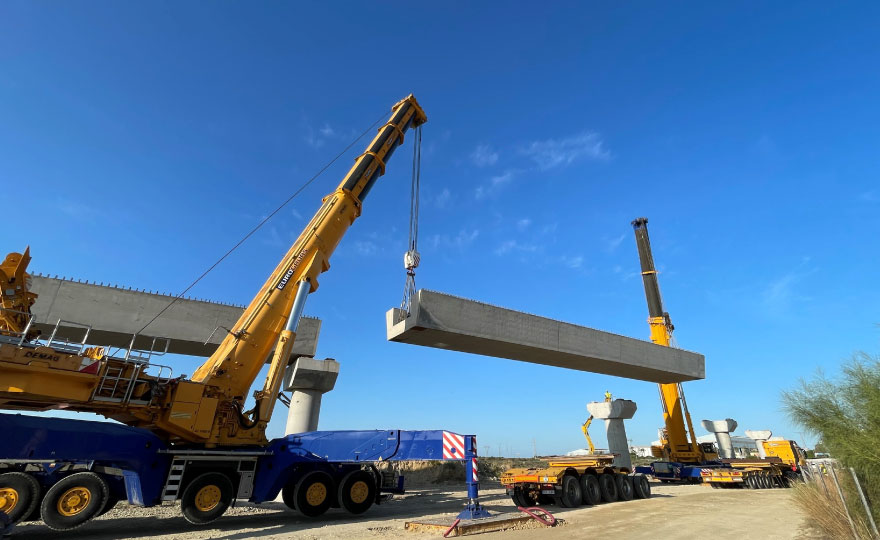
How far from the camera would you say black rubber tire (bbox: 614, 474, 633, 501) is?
15.9 m

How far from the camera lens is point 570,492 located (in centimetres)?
1401

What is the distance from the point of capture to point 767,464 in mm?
21609

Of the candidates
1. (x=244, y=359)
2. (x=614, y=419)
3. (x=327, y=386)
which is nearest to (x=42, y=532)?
(x=244, y=359)

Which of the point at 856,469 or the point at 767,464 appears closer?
the point at 856,469

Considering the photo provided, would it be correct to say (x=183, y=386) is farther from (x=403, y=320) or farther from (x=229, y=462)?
(x=403, y=320)

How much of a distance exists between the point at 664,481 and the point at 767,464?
5655mm

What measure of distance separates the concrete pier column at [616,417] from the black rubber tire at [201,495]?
18237 mm

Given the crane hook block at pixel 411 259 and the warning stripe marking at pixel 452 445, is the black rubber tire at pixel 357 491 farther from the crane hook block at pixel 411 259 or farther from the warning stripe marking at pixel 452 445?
the crane hook block at pixel 411 259

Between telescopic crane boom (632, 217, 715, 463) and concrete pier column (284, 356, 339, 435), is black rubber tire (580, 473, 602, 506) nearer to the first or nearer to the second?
concrete pier column (284, 356, 339, 435)

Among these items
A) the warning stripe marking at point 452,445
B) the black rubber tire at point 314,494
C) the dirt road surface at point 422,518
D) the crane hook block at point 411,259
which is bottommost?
the dirt road surface at point 422,518

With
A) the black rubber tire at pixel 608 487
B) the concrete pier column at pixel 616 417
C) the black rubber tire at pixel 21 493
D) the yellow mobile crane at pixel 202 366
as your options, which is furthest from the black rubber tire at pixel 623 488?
the black rubber tire at pixel 21 493

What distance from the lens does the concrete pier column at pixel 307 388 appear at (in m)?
16.7

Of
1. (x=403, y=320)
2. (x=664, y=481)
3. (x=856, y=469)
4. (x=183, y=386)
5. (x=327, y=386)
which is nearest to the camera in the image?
(x=856, y=469)

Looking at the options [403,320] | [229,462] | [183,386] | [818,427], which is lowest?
[229,462]
